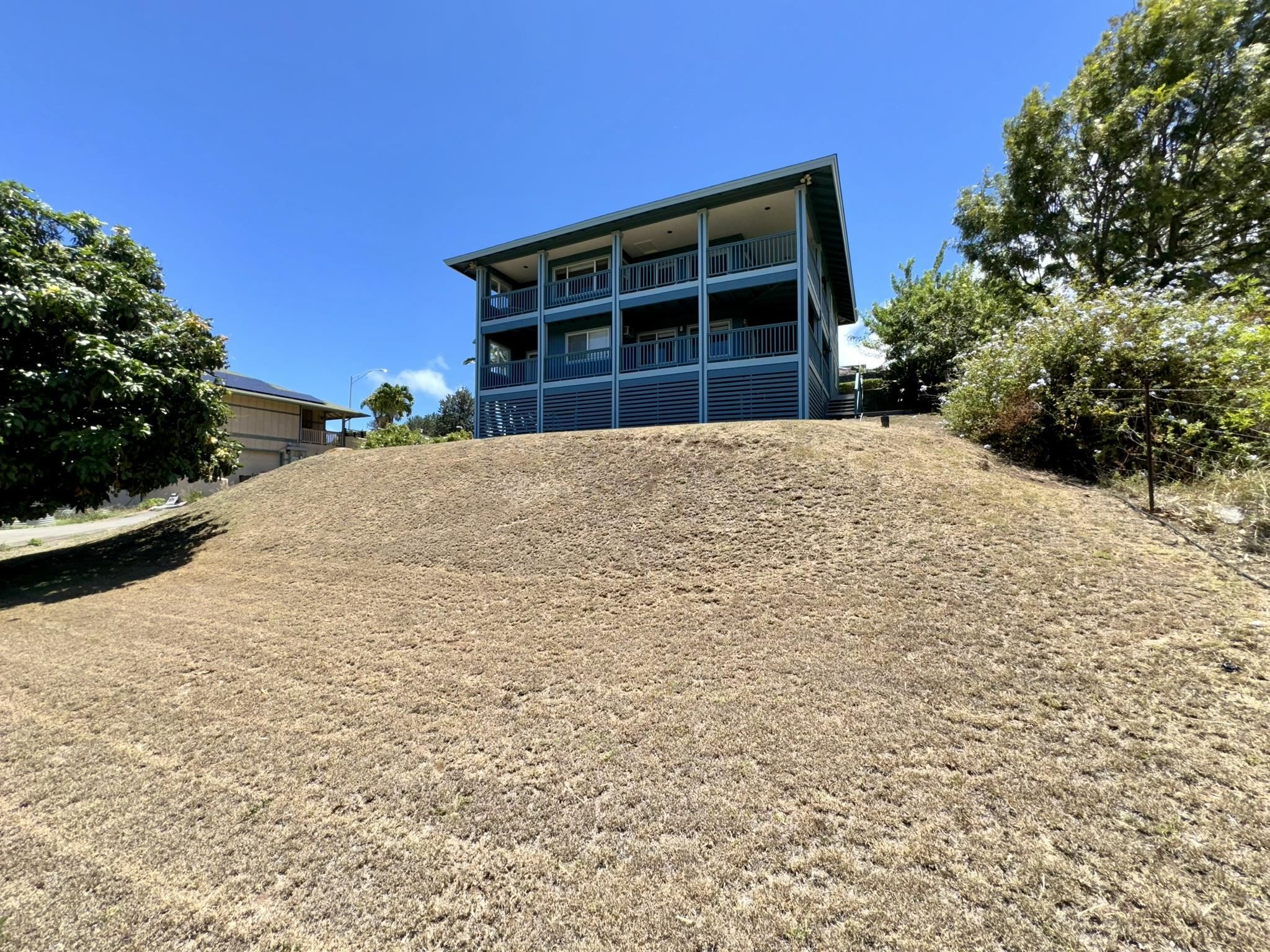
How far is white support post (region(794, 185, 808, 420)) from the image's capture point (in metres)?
13.2

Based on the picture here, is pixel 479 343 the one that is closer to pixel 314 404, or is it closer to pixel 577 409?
pixel 577 409

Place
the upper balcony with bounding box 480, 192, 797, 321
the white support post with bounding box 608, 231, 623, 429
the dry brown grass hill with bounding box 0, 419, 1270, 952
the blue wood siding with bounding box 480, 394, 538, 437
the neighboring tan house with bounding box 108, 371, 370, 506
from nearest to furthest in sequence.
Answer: the dry brown grass hill with bounding box 0, 419, 1270, 952
the upper balcony with bounding box 480, 192, 797, 321
the white support post with bounding box 608, 231, 623, 429
the blue wood siding with bounding box 480, 394, 538, 437
the neighboring tan house with bounding box 108, 371, 370, 506

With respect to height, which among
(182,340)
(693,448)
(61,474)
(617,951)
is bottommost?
(617,951)

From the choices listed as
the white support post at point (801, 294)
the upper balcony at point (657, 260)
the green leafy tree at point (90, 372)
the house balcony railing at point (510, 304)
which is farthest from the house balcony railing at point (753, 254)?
the green leafy tree at point (90, 372)

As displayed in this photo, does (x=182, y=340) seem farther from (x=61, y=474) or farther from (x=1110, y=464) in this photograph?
(x=1110, y=464)

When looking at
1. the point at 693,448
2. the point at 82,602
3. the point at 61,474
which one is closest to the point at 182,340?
the point at 61,474

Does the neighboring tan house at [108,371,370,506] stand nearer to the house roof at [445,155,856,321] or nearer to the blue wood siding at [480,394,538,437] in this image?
the blue wood siding at [480,394,538,437]

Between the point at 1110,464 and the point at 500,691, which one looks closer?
the point at 500,691

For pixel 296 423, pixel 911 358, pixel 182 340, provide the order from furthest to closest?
1. pixel 296 423
2. pixel 911 358
3. pixel 182 340

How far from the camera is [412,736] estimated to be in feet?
11.5

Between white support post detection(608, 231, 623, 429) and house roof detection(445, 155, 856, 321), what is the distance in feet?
2.01

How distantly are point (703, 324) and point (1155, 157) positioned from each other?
12.2m

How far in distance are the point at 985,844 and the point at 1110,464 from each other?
273 inches

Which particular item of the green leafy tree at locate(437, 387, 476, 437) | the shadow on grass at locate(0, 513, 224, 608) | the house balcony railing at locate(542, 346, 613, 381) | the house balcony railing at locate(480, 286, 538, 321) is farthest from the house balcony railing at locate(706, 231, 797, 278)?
the green leafy tree at locate(437, 387, 476, 437)
